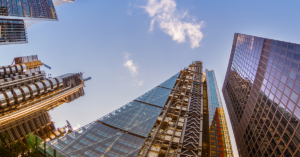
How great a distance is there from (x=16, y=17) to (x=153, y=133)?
7932 cm

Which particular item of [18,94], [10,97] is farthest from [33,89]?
[10,97]

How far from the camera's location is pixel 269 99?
3053cm

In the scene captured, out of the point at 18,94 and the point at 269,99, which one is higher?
the point at 269,99

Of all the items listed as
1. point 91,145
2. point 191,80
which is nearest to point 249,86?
point 191,80

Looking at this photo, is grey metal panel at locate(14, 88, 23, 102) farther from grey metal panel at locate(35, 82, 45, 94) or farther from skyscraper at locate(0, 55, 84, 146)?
grey metal panel at locate(35, 82, 45, 94)

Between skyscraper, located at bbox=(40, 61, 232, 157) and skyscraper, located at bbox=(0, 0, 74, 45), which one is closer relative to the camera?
skyscraper, located at bbox=(40, 61, 232, 157)

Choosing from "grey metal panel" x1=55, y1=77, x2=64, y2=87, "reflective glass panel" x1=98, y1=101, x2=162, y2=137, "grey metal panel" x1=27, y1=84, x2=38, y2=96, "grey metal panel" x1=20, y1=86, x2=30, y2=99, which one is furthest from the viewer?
"grey metal panel" x1=55, y1=77, x2=64, y2=87

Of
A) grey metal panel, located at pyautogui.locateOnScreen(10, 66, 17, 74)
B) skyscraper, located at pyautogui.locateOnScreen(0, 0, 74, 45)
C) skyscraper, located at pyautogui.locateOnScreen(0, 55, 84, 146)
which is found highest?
skyscraper, located at pyautogui.locateOnScreen(0, 0, 74, 45)

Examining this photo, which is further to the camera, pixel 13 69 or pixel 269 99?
pixel 13 69

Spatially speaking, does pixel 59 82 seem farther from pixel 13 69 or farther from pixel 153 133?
pixel 153 133

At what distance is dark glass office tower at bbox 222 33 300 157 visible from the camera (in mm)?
23359

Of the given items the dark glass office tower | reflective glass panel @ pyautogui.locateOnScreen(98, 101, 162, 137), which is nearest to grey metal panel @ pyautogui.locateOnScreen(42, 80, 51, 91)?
reflective glass panel @ pyautogui.locateOnScreen(98, 101, 162, 137)

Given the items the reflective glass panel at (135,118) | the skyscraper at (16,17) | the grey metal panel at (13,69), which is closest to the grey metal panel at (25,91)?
the grey metal panel at (13,69)

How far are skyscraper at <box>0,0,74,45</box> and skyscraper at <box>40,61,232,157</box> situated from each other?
61.9 m
